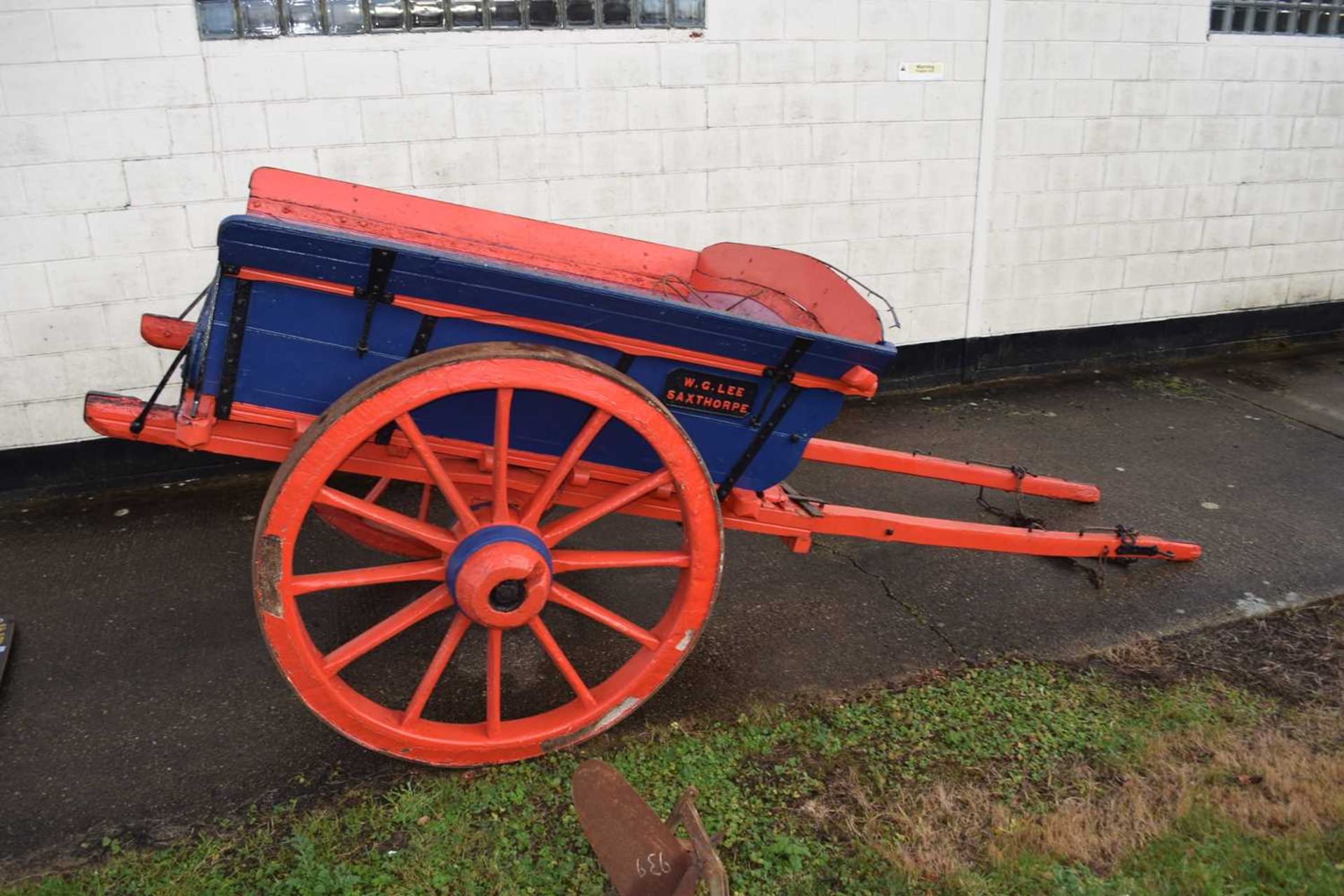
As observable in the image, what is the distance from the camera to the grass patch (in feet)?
8.27

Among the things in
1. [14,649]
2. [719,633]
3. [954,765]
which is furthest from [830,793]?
[14,649]

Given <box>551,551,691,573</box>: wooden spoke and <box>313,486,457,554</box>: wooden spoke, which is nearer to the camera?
<box>313,486,457,554</box>: wooden spoke

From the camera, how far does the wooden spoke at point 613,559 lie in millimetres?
2861

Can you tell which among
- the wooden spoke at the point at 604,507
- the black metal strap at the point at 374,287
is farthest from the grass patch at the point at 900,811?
the black metal strap at the point at 374,287

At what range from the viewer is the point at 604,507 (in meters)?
2.82

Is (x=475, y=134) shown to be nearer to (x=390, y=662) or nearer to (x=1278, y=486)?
(x=390, y=662)

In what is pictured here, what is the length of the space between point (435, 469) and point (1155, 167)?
564cm

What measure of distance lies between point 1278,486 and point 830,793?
3.41 metres

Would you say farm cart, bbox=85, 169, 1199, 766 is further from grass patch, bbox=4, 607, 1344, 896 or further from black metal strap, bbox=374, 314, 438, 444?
grass patch, bbox=4, 607, 1344, 896

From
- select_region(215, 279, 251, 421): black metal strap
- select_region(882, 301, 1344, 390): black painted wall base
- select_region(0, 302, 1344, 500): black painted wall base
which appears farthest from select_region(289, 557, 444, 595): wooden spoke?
select_region(882, 301, 1344, 390): black painted wall base

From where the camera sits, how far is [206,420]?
263cm

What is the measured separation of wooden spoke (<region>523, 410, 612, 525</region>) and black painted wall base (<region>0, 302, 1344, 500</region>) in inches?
113

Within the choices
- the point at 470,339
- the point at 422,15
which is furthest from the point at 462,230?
the point at 422,15

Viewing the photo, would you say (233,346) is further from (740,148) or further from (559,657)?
(740,148)
